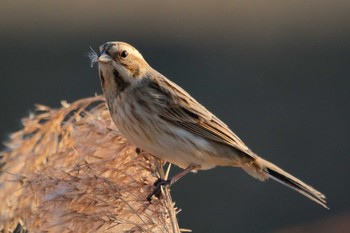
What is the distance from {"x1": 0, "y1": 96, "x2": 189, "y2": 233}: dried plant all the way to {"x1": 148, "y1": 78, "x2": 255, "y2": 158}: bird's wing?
706mm

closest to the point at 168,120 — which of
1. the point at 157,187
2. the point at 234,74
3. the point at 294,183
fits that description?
the point at 294,183

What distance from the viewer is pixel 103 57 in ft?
16.3

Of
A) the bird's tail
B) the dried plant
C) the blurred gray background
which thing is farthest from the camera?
the blurred gray background

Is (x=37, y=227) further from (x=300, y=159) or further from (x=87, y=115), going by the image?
(x=300, y=159)

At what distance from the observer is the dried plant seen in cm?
371

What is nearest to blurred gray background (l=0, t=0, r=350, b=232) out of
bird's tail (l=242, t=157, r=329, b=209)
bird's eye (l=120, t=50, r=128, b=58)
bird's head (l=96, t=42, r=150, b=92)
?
bird's tail (l=242, t=157, r=329, b=209)

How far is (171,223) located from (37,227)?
0.57 meters

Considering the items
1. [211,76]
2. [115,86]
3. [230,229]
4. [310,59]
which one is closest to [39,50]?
[211,76]

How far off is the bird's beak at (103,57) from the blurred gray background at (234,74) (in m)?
4.16

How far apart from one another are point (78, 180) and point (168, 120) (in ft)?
4.75

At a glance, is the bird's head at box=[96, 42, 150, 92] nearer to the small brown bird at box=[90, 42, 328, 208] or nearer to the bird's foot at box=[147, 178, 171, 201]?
the small brown bird at box=[90, 42, 328, 208]

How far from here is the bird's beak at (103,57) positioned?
4.95 metres

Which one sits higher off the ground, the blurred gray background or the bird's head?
the blurred gray background

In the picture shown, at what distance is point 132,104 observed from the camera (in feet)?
16.9
